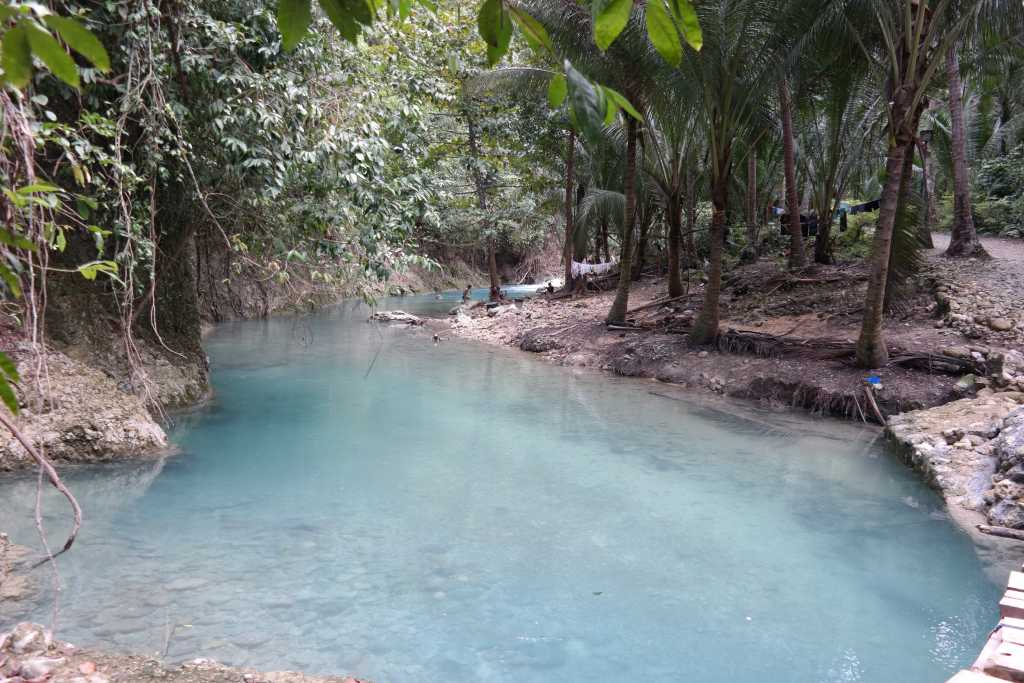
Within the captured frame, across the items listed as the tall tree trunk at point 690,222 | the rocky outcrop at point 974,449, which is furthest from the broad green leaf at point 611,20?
the tall tree trunk at point 690,222

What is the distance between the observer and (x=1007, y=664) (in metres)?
2.87

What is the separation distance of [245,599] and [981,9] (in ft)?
34.2

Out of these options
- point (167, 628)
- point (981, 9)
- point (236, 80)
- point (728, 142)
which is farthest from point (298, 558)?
point (981, 9)

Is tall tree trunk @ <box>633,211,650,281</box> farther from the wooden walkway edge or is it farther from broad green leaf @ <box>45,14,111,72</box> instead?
broad green leaf @ <box>45,14,111,72</box>

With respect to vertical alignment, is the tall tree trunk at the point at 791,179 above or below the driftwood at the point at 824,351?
above

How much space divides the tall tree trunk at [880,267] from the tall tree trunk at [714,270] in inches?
104

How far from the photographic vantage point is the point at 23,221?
4645 millimetres

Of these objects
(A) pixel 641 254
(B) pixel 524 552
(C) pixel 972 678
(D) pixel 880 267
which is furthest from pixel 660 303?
(C) pixel 972 678

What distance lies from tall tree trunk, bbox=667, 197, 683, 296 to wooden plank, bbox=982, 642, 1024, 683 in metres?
12.5

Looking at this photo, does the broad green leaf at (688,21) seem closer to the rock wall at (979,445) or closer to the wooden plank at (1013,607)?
the wooden plank at (1013,607)

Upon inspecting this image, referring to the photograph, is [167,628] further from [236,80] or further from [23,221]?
[236,80]

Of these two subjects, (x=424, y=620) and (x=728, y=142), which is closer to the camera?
(x=424, y=620)

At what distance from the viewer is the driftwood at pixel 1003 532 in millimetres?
5352

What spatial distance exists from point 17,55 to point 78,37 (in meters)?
0.11
